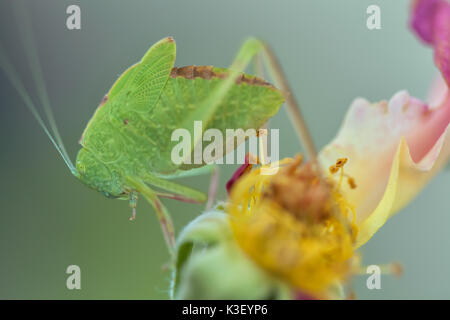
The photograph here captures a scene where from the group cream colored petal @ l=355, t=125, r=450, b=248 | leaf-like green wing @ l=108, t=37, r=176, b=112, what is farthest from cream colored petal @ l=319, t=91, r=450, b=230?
leaf-like green wing @ l=108, t=37, r=176, b=112

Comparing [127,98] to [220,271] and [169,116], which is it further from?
[220,271]

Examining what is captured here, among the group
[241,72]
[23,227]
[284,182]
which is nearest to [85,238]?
[23,227]

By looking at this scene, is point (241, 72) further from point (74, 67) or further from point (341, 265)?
point (74, 67)

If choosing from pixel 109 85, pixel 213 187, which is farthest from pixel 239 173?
pixel 109 85

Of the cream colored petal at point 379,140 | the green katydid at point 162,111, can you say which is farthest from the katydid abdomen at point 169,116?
A: the cream colored petal at point 379,140

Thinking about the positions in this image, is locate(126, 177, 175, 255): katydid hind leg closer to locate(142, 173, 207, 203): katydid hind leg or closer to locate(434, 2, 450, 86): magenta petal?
locate(142, 173, 207, 203): katydid hind leg

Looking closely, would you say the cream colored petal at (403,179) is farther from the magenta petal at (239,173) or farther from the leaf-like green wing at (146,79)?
the leaf-like green wing at (146,79)
